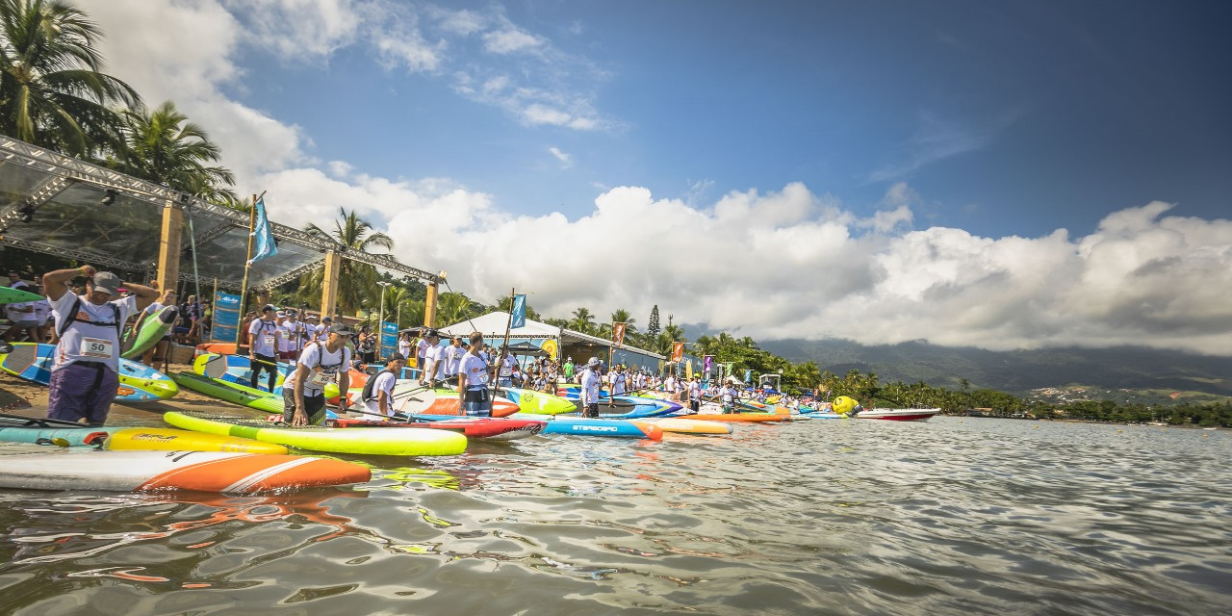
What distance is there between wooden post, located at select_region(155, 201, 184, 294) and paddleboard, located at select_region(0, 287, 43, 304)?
2920 millimetres

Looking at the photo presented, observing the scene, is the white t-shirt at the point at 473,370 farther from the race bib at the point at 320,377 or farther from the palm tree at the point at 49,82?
the palm tree at the point at 49,82

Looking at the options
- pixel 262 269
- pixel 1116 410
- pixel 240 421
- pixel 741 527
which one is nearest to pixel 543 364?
pixel 262 269

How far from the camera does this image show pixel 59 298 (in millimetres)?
5145

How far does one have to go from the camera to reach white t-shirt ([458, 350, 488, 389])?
10.3 metres

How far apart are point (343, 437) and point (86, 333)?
265 centimetres

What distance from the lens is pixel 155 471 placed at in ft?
14.3

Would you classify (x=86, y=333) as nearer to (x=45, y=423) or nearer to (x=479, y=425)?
(x=45, y=423)

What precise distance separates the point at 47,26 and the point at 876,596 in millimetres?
25367

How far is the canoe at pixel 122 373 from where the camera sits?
31.1 ft

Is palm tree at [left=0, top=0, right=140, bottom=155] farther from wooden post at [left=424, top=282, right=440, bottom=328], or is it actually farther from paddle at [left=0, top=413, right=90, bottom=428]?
paddle at [left=0, top=413, right=90, bottom=428]

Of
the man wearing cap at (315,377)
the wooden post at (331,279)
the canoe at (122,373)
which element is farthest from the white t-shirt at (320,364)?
the wooden post at (331,279)

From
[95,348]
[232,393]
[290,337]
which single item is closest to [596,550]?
[95,348]

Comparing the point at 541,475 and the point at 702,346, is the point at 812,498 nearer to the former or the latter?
the point at 541,475

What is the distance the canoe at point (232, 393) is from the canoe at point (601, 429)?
17.9 ft
